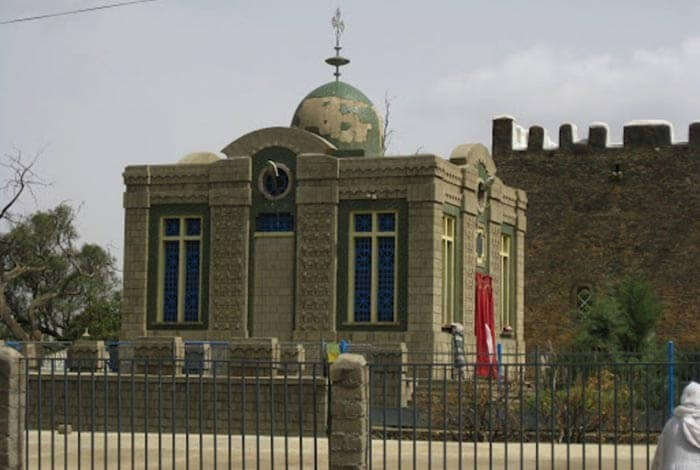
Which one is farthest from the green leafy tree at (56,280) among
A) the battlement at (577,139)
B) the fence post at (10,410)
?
Answer: the fence post at (10,410)

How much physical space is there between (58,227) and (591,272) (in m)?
21.9

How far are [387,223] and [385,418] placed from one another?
51.1 ft

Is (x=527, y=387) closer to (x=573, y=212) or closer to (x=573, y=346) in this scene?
(x=573, y=346)

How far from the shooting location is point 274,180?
103 feet

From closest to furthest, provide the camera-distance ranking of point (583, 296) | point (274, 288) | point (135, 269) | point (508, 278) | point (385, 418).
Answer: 1. point (385, 418)
2. point (274, 288)
3. point (135, 269)
4. point (508, 278)
5. point (583, 296)

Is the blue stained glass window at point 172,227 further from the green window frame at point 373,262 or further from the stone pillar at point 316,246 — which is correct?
the green window frame at point 373,262

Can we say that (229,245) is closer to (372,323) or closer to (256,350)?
(372,323)

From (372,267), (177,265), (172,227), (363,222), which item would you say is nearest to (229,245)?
(177,265)

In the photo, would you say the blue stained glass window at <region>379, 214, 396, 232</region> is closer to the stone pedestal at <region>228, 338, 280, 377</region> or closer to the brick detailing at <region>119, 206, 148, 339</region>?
the stone pedestal at <region>228, 338, 280, 377</region>

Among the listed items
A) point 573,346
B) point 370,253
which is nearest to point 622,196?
point 573,346

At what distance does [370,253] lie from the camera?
101 ft

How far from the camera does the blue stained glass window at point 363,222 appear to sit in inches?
1216

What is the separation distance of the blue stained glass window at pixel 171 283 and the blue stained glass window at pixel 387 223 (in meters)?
4.67

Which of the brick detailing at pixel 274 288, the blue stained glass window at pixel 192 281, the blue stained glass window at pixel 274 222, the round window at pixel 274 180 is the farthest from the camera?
the blue stained glass window at pixel 192 281
